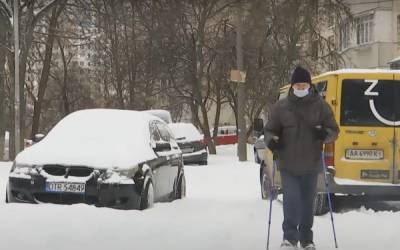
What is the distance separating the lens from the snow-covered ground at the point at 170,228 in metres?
6.77

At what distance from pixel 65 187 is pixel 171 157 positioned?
2555mm

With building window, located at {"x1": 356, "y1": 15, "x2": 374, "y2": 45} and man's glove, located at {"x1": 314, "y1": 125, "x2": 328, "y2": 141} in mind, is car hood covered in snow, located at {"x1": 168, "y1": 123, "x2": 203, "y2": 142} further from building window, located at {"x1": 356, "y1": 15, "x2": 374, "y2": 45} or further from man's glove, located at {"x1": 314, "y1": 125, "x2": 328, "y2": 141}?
building window, located at {"x1": 356, "y1": 15, "x2": 374, "y2": 45}

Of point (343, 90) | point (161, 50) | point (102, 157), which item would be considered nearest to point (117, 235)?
point (102, 157)

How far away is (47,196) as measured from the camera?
8.72 meters

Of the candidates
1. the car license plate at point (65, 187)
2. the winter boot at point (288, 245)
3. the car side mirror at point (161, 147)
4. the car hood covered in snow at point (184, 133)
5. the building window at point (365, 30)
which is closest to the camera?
the winter boot at point (288, 245)

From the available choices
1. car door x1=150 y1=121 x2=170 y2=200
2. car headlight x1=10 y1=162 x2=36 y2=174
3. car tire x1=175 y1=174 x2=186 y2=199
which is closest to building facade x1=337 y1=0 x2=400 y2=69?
car tire x1=175 y1=174 x2=186 y2=199

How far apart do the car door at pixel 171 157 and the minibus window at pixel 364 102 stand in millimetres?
2780

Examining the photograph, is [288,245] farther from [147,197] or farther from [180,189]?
[180,189]

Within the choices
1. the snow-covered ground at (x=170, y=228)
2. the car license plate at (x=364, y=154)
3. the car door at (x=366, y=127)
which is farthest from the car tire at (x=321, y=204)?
the car license plate at (x=364, y=154)

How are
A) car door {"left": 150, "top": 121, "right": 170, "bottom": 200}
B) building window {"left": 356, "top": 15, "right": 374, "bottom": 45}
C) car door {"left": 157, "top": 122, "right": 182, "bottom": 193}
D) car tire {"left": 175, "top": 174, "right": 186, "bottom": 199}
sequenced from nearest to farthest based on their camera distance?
car door {"left": 150, "top": 121, "right": 170, "bottom": 200}
car door {"left": 157, "top": 122, "right": 182, "bottom": 193}
car tire {"left": 175, "top": 174, "right": 186, "bottom": 199}
building window {"left": 356, "top": 15, "right": 374, "bottom": 45}

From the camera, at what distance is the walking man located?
6.32 m

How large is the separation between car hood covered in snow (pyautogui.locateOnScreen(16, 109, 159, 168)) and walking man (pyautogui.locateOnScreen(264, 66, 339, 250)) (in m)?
2.90

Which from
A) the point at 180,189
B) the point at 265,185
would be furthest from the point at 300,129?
the point at 265,185

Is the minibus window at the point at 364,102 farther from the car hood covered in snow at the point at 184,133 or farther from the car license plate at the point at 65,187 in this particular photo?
the car hood covered in snow at the point at 184,133
